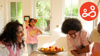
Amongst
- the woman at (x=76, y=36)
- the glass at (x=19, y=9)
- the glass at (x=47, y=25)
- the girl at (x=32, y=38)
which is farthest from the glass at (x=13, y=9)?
the woman at (x=76, y=36)

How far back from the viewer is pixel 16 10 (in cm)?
534

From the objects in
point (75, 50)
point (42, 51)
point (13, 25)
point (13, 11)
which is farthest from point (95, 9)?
point (13, 11)

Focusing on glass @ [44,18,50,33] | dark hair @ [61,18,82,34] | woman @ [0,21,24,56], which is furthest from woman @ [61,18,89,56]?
glass @ [44,18,50,33]

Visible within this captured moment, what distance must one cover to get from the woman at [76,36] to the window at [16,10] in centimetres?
383

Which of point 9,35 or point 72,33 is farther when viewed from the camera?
point 72,33

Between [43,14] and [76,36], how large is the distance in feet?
11.2

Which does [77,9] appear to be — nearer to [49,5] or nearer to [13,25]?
[49,5]

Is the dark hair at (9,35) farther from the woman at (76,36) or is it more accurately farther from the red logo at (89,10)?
the red logo at (89,10)

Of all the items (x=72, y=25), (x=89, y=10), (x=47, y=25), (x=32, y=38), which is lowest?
(x=32, y=38)

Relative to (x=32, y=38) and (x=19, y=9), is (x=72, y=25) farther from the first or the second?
(x=19, y=9)

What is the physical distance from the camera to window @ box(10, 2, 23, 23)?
209 inches

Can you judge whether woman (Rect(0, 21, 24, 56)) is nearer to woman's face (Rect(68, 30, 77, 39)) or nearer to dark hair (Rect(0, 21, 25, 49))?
dark hair (Rect(0, 21, 25, 49))

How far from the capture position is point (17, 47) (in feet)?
5.17

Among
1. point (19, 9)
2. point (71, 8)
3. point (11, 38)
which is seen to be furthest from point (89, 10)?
point (19, 9)
